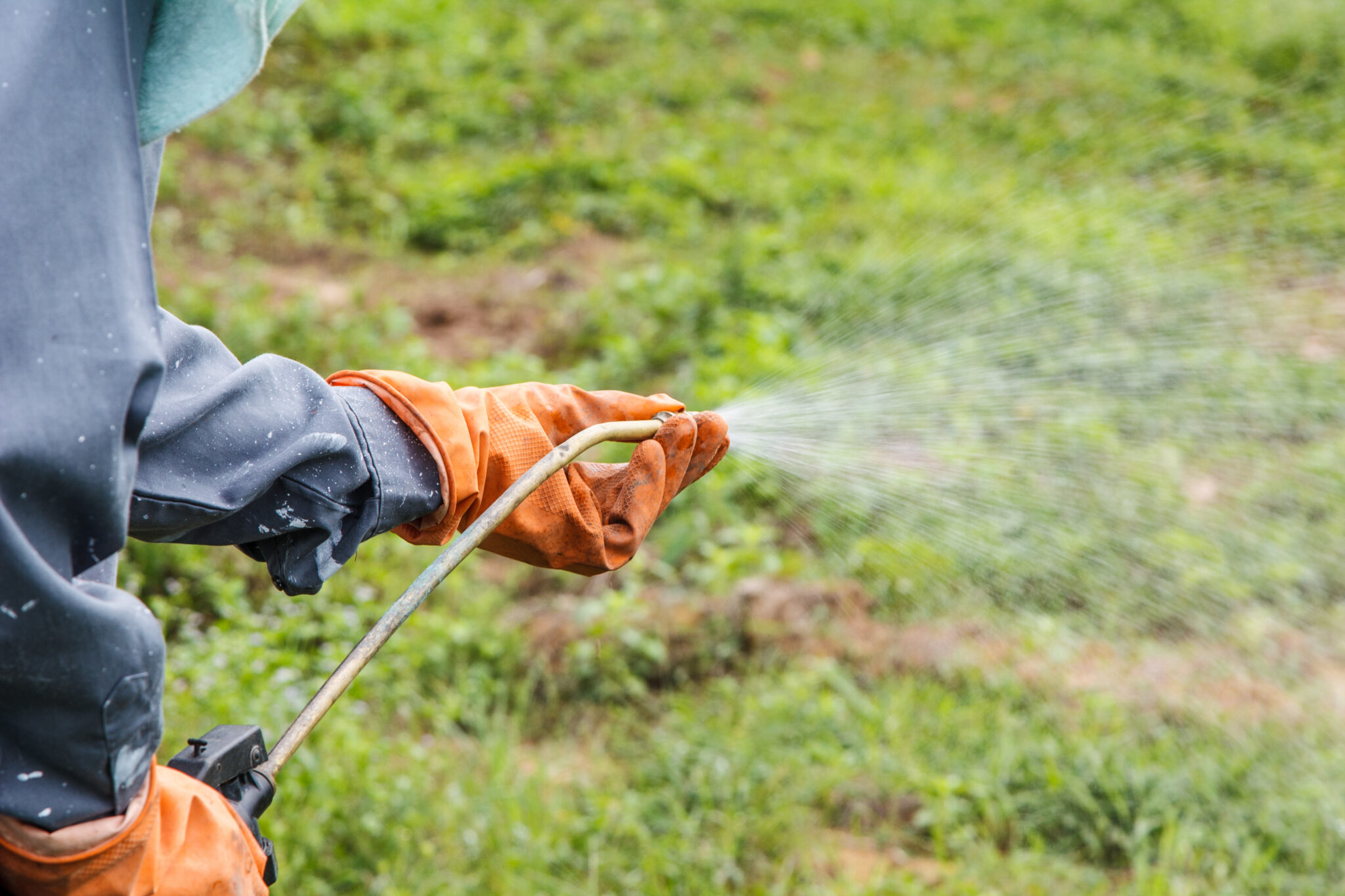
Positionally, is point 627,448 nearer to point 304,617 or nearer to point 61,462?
point 304,617

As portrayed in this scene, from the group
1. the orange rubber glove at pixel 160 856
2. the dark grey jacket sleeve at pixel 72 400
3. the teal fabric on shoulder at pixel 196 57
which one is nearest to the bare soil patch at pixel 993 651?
the orange rubber glove at pixel 160 856

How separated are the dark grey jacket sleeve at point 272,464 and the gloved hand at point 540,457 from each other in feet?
0.13

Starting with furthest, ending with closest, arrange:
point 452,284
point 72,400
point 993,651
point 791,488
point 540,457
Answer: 1. point 452,284
2. point 791,488
3. point 993,651
4. point 540,457
5. point 72,400

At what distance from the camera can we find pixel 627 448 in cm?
412

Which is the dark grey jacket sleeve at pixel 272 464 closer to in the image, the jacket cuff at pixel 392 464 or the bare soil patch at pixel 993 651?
the jacket cuff at pixel 392 464

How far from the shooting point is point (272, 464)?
4.37 feet

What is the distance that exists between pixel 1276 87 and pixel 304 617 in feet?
24.0

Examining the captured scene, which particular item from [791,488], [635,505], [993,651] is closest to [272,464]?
[635,505]

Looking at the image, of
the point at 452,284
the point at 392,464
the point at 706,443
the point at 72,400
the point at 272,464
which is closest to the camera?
the point at 72,400

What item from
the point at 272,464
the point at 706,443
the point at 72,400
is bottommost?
the point at 706,443

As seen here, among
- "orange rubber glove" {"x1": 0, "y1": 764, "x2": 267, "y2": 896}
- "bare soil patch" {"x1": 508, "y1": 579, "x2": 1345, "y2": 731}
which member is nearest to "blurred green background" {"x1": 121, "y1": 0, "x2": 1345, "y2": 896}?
"bare soil patch" {"x1": 508, "y1": 579, "x2": 1345, "y2": 731}

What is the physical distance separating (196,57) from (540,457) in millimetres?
788

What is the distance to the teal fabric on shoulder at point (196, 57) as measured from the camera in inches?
40.3

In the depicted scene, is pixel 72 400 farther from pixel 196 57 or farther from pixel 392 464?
pixel 392 464
